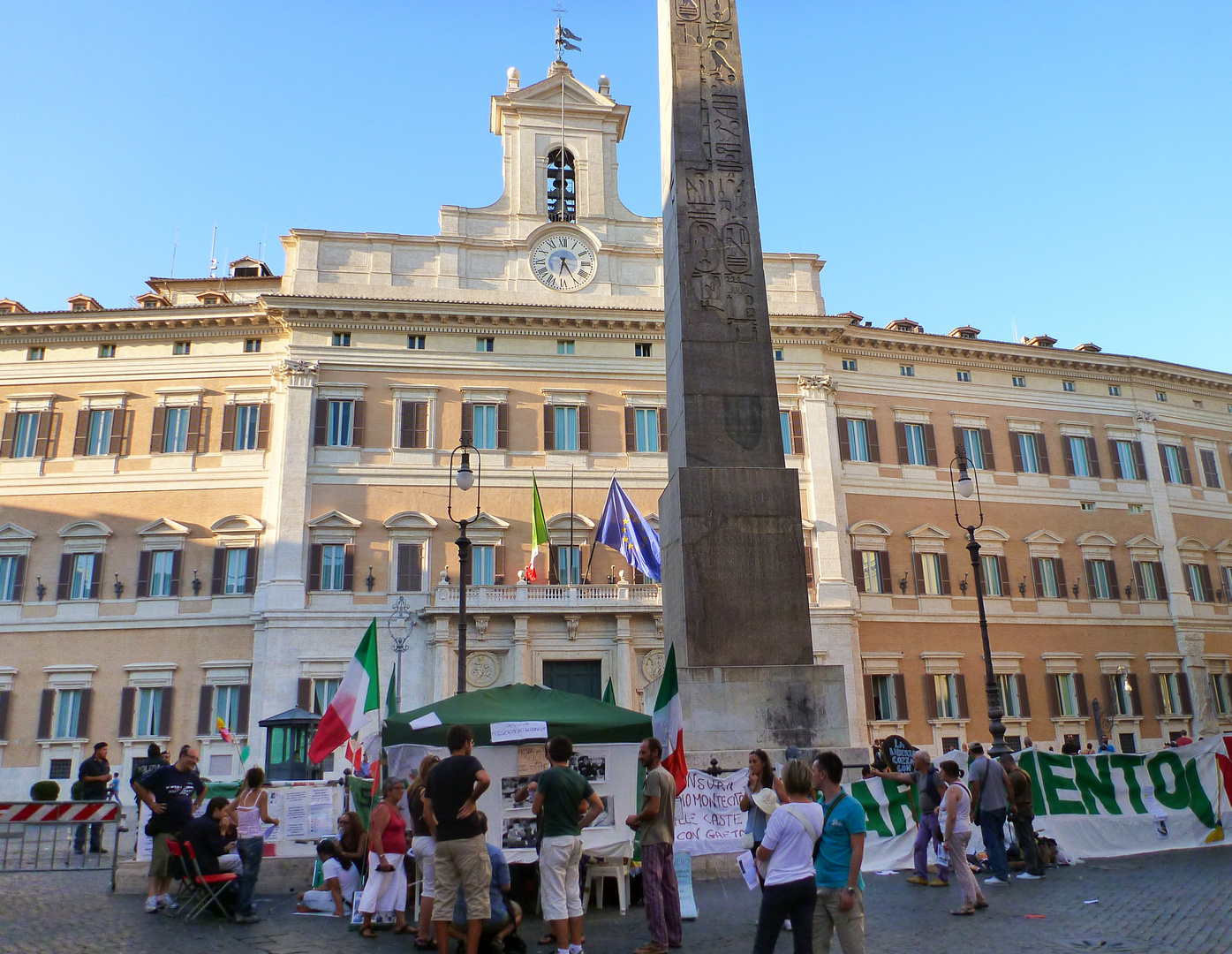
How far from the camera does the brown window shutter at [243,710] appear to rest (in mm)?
24547

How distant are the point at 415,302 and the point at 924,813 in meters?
21.3

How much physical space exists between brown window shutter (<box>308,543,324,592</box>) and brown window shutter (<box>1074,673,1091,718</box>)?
69.7 feet

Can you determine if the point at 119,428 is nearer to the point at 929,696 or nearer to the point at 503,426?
the point at 503,426

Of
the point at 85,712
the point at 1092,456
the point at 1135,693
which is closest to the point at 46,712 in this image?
the point at 85,712

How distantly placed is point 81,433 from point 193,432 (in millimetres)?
2956

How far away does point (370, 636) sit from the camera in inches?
400

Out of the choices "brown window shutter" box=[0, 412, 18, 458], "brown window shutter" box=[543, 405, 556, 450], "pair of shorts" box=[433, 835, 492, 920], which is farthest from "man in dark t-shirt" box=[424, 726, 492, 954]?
"brown window shutter" box=[0, 412, 18, 458]

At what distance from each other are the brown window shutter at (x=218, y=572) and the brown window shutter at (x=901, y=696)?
18.0m

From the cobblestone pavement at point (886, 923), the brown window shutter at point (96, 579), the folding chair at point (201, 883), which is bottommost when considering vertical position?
the cobblestone pavement at point (886, 923)

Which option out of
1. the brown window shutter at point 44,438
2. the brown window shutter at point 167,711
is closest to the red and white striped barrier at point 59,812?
the brown window shutter at point 167,711

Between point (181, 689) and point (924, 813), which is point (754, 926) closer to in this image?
point (924, 813)

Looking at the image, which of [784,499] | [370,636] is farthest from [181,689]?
[784,499]

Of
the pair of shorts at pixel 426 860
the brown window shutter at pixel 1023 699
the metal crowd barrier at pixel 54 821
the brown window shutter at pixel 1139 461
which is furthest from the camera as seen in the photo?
the brown window shutter at pixel 1139 461

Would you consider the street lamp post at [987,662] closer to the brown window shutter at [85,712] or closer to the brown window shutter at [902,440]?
the brown window shutter at [902,440]
